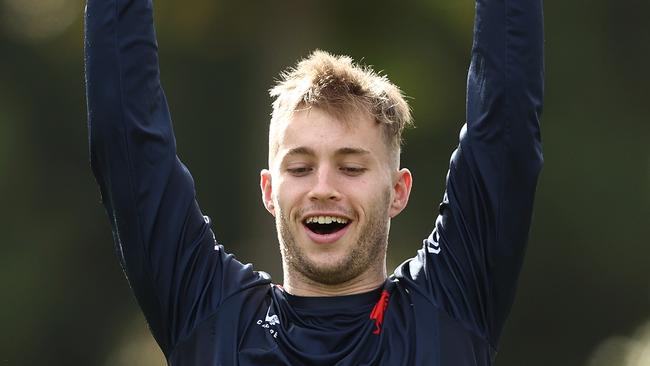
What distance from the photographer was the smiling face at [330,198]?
140 inches

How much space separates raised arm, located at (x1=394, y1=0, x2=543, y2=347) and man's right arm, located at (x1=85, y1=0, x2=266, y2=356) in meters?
0.56

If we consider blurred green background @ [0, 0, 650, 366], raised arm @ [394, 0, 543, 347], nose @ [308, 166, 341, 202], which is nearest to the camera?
raised arm @ [394, 0, 543, 347]

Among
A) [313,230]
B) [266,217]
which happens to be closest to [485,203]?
[313,230]

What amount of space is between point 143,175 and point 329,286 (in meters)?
0.55

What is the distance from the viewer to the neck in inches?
143

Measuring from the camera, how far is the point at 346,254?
357cm

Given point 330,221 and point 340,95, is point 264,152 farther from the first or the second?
point 330,221

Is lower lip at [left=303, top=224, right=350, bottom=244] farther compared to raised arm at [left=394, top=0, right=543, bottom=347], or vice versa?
lower lip at [left=303, top=224, right=350, bottom=244]

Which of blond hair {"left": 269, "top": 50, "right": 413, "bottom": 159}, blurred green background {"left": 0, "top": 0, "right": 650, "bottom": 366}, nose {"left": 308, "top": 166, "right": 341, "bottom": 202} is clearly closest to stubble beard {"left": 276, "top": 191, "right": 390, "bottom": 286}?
nose {"left": 308, "top": 166, "right": 341, "bottom": 202}

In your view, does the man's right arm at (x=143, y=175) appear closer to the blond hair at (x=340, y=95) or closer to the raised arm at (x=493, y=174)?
the blond hair at (x=340, y=95)

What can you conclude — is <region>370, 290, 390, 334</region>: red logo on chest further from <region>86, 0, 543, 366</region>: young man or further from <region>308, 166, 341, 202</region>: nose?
<region>308, 166, 341, 202</region>: nose

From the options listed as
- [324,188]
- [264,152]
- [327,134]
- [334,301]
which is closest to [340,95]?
[327,134]

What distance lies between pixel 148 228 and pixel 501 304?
0.89 meters

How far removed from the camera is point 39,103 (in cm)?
1065
